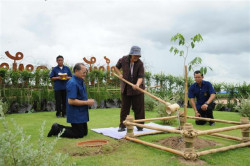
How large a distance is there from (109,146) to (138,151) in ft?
1.48

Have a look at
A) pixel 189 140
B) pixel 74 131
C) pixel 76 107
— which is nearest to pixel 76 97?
pixel 76 107

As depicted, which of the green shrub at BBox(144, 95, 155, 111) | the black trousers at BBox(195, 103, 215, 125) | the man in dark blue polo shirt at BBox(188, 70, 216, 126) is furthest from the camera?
the green shrub at BBox(144, 95, 155, 111)

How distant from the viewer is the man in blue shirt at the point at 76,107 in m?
4.57

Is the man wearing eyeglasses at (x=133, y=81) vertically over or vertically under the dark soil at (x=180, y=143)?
over

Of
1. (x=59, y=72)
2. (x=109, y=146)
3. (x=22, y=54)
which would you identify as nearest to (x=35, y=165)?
(x=109, y=146)

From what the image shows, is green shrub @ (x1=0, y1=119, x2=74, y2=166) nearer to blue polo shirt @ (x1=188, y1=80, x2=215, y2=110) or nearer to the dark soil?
the dark soil

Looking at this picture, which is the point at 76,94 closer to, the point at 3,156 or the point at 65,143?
the point at 65,143

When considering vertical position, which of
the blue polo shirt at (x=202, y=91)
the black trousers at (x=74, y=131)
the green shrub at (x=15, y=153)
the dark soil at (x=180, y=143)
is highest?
the blue polo shirt at (x=202, y=91)

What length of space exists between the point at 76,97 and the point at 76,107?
224 millimetres

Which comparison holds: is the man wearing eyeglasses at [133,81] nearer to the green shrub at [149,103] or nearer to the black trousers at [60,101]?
the black trousers at [60,101]

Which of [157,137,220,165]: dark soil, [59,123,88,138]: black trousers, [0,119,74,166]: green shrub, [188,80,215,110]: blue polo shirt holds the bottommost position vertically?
[157,137,220,165]: dark soil

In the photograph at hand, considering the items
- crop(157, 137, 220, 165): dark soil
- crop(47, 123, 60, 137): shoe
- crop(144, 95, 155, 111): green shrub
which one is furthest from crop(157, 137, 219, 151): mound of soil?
crop(144, 95, 155, 111): green shrub

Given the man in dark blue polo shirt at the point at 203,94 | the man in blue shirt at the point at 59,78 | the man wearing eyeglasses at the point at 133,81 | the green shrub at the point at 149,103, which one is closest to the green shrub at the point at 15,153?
the man wearing eyeglasses at the point at 133,81

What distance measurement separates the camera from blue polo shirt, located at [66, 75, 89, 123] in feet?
15.0
